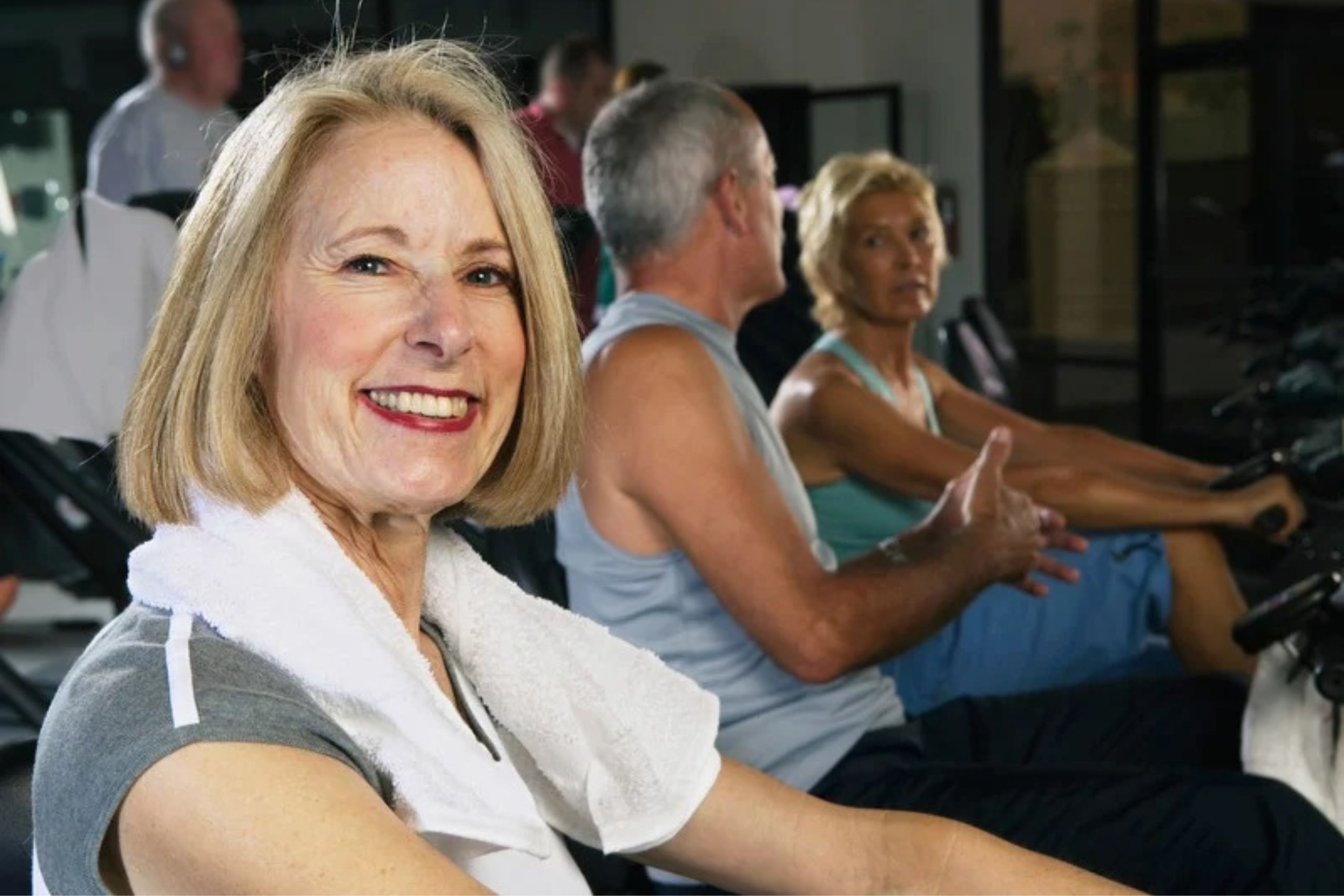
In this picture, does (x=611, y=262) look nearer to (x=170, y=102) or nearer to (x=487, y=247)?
(x=487, y=247)

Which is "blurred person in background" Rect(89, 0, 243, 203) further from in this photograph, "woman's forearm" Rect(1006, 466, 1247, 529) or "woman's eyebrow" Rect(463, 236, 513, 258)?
"woman's eyebrow" Rect(463, 236, 513, 258)

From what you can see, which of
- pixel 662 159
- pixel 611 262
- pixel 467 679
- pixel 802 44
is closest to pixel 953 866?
pixel 467 679

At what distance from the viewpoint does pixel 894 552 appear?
206 centimetres

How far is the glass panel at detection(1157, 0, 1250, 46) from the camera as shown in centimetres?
667

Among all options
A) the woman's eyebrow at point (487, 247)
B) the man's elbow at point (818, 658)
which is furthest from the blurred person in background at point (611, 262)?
the woman's eyebrow at point (487, 247)

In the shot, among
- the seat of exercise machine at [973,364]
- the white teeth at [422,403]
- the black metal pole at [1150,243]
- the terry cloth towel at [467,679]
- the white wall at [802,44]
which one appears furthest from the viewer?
the white wall at [802,44]

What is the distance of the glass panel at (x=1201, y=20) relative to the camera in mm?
6668

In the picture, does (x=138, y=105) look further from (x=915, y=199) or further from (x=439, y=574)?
(x=439, y=574)

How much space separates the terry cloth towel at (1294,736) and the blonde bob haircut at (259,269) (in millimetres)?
1022

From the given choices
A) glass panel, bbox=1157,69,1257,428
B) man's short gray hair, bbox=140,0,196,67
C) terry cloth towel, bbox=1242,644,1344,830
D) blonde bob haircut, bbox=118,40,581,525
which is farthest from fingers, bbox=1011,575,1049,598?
glass panel, bbox=1157,69,1257,428

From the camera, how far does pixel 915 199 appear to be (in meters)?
3.21

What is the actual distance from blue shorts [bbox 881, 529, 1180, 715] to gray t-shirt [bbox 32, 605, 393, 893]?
1644 mm

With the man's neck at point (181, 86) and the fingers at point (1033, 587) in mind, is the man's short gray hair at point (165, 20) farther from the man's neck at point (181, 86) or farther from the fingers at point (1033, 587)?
the fingers at point (1033, 587)

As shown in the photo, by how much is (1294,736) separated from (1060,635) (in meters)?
0.77
